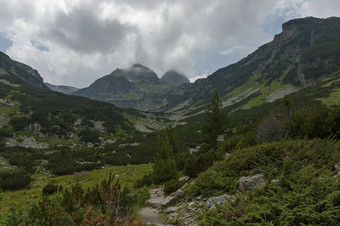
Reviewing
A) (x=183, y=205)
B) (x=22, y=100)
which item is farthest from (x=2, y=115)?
(x=183, y=205)

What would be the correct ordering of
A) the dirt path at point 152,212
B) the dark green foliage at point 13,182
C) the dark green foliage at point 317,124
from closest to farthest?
the dirt path at point 152,212, the dark green foliage at point 317,124, the dark green foliage at point 13,182

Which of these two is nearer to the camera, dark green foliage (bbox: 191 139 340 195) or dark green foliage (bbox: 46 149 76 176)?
dark green foliage (bbox: 191 139 340 195)

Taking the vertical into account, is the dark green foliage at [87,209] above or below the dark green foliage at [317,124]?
above

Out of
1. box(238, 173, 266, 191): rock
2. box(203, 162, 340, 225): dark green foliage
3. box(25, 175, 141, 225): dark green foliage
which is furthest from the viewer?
box(238, 173, 266, 191): rock

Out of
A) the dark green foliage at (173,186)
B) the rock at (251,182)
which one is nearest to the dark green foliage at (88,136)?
the dark green foliage at (173,186)

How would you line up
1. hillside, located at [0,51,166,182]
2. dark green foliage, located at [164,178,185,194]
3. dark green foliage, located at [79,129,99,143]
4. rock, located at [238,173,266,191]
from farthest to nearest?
1. dark green foliage, located at [79,129,99,143]
2. hillside, located at [0,51,166,182]
3. dark green foliage, located at [164,178,185,194]
4. rock, located at [238,173,266,191]

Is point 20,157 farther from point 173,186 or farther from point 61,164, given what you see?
point 173,186

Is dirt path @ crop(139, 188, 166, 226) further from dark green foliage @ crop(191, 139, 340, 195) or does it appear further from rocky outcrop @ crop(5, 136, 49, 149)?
rocky outcrop @ crop(5, 136, 49, 149)

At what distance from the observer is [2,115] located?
56188mm

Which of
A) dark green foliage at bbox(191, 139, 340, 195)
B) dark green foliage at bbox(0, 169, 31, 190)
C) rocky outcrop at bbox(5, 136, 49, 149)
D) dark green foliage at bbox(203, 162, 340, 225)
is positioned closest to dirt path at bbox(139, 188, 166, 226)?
dark green foliage at bbox(191, 139, 340, 195)

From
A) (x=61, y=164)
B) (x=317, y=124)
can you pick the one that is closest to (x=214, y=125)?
(x=317, y=124)

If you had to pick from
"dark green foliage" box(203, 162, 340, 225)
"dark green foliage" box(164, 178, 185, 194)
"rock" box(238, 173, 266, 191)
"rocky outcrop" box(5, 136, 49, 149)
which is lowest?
"dark green foliage" box(164, 178, 185, 194)

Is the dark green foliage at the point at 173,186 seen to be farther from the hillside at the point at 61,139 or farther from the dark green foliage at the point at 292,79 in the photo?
the dark green foliage at the point at 292,79

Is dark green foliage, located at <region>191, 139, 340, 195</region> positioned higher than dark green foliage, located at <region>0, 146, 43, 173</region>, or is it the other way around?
dark green foliage, located at <region>0, 146, 43, 173</region>
